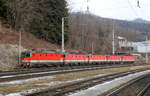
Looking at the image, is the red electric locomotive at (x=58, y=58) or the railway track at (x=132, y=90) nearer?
the railway track at (x=132, y=90)

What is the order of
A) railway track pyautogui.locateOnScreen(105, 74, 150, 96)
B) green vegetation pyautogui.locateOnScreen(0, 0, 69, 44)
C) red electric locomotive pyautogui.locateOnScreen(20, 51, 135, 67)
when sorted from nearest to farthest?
railway track pyautogui.locateOnScreen(105, 74, 150, 96) < red electric locomotive pyautogui.locateOnScreen(20, 51, 135, 67) < green vegetation pyautogui.locateOnScreen(0, 0, 69, 44)

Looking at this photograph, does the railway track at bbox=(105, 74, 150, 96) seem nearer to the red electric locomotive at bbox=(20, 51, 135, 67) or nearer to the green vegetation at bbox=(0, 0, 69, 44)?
the red electric locomotive at bbox=(20, 51, 135, 67)

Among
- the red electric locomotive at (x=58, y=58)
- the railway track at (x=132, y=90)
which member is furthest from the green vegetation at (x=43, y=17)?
the railway track at (x=132, y=90)

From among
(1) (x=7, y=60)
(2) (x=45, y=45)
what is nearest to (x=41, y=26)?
(2) (x=45, y=45)

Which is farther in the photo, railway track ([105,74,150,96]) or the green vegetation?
the green vegetation

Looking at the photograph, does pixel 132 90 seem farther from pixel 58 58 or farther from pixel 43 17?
pixel 43 17

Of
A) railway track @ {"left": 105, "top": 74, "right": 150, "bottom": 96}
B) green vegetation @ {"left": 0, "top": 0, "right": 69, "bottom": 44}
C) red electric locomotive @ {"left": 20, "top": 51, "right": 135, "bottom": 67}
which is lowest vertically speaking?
railway track @ {"left": 105, "top": 74, "right": 150, "bottom": 96}

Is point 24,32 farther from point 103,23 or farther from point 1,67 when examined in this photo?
point 103,23

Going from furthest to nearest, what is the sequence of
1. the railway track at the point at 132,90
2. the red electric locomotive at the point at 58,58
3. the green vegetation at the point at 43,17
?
the green vegetation at the point at 43,17 → the red electric locomotive at the point at 58,58 → the railway track at the point at 132,90

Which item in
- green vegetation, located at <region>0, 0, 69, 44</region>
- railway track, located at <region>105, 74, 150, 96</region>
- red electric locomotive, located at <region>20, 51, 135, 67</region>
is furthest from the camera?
green vegetation, located at <region>0, 0, 69, 44</region>

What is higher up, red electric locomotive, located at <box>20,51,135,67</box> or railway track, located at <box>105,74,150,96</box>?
red electric locomotive, located at <box>20,51,135,67</box>

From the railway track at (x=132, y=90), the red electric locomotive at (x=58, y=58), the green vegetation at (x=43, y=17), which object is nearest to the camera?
the railway track at (x=132, y=90)

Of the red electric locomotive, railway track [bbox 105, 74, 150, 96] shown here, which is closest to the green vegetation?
the red electric locomotive

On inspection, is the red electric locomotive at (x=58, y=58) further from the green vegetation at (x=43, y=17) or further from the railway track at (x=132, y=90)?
the railway track at (x=132, y=90)
